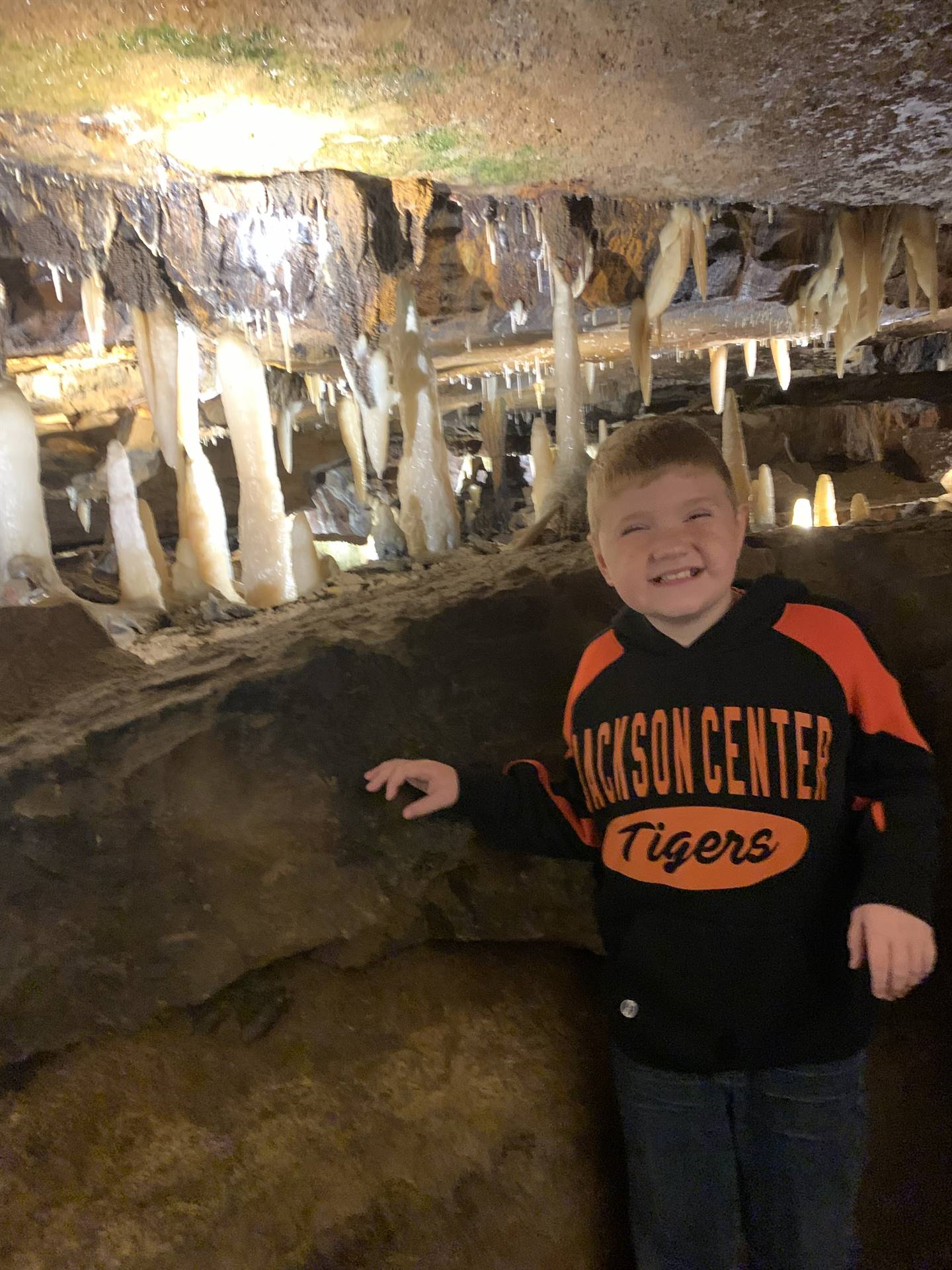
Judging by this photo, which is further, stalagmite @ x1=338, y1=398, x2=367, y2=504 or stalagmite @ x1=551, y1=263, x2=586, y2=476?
stalagmite @ x1=338, y1=398, x2=367, y2=504

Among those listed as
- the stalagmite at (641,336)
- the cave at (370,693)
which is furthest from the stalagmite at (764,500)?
the cave at (370,693)

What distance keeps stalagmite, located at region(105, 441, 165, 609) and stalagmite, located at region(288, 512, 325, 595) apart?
100 centimetres

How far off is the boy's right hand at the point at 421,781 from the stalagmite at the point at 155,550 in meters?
4.66

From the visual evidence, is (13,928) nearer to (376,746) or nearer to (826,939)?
(376,746)

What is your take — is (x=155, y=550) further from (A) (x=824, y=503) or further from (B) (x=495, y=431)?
(B) (x=495, y=431)

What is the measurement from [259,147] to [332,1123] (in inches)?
137

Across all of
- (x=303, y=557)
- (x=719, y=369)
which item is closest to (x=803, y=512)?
(x=719, y=369)

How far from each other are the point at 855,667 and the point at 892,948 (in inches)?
17.7

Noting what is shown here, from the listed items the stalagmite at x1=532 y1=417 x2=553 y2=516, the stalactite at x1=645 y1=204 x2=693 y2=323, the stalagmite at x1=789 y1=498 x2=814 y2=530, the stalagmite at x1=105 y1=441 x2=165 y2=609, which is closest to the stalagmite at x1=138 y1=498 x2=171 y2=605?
the stalagmite at x1=105 y1=441 x2=165 y2=609

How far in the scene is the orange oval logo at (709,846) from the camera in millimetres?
1399

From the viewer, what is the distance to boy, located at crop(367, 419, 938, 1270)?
4.61 feet

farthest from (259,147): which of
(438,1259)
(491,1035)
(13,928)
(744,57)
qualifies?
(438,1259)

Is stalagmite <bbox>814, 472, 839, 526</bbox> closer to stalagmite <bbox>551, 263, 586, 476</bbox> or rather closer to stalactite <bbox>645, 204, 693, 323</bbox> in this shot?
stalactite <bbox>645, 204, 693, 323</bbox>

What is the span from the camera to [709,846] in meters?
1.42
